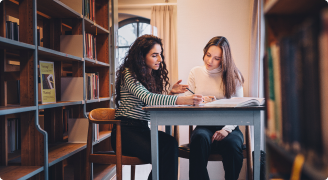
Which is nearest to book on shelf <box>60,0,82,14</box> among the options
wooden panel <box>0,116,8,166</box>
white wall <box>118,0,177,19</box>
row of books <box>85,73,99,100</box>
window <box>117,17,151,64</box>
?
row of books <box>85,73,99,100</box>

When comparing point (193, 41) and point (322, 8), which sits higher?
point (193, 41)

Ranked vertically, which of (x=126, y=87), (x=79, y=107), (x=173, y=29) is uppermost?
(x=173, y=29)

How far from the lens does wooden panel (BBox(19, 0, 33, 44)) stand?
127 cm

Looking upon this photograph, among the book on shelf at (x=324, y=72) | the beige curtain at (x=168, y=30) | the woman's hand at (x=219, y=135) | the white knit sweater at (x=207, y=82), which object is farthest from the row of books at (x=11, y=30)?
the beige curtain at (x=168, y=30)

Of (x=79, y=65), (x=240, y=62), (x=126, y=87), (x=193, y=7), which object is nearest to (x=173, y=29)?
(x=193, y=7)

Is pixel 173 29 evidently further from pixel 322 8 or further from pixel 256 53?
pixel 322 8

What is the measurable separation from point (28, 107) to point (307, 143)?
131 centimetres

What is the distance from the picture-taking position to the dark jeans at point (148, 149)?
135 cm

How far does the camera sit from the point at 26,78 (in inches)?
49.9

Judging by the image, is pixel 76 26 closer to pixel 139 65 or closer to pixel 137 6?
pixel 139 65

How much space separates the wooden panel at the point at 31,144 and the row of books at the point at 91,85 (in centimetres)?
87

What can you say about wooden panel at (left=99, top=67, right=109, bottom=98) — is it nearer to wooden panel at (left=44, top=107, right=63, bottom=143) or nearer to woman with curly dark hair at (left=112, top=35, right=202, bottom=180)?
wooden panel at (left=44, top=107, right=63, bottom=143)

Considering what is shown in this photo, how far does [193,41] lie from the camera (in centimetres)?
228

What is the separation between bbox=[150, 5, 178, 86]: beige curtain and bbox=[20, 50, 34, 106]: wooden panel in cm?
305
